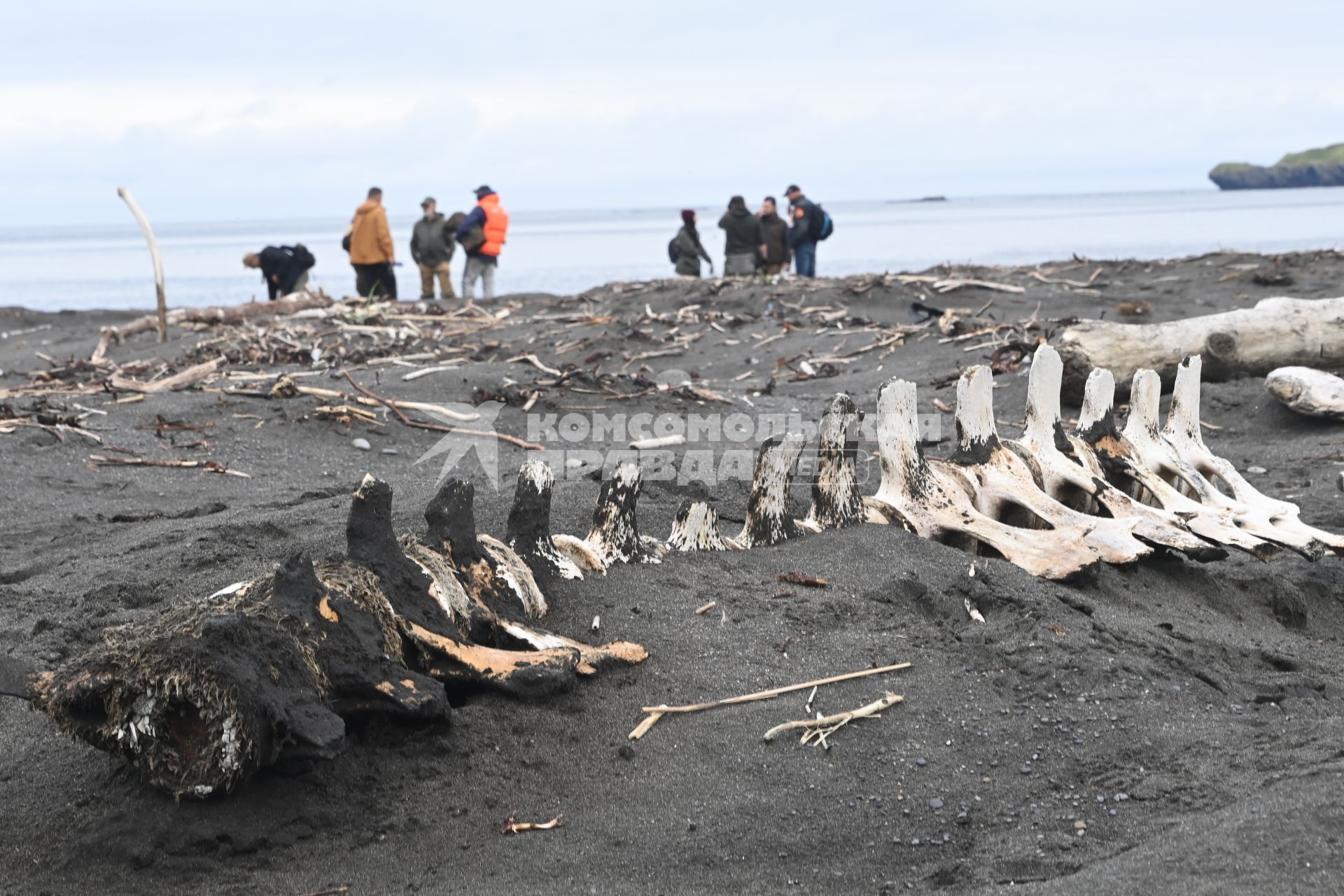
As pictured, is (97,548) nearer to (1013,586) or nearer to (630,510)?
(630,510)

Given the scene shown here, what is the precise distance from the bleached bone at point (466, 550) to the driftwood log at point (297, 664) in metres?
0.01

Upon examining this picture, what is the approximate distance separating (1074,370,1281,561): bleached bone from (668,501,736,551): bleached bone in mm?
1713

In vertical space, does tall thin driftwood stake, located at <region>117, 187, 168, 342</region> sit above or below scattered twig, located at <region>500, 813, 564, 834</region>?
above

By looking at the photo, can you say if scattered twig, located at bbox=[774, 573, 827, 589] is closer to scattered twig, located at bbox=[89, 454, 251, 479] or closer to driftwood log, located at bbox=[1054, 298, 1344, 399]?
Result: scattered twig, located at bbox=[89, 454, 251, 479]

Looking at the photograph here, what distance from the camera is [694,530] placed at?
392 cm

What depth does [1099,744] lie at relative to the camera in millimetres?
2863

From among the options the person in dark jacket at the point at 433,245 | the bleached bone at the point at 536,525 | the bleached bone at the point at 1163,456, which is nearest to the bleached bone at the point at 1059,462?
the bleached bone at the point at 1163,456

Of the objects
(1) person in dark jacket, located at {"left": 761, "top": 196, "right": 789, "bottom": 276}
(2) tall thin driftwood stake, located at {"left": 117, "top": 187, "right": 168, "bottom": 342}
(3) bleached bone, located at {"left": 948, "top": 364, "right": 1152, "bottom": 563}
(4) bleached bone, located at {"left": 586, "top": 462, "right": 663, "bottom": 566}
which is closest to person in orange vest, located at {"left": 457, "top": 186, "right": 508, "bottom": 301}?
(1) person in dark jacket, located at {"left": 761, "top": 196, "right": 789, "bottom": 276}

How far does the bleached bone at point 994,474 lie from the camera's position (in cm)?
421

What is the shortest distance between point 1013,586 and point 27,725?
2.88m

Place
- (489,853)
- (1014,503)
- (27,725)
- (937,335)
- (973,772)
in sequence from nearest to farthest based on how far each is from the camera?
(489,853)
(973,772)
(27,725)
(1014,503)
(937,335)

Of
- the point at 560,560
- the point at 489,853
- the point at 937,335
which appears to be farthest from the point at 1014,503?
the point at 937,335

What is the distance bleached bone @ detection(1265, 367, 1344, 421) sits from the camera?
705cm

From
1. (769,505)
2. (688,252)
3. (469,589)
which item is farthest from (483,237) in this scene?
(469,589)
